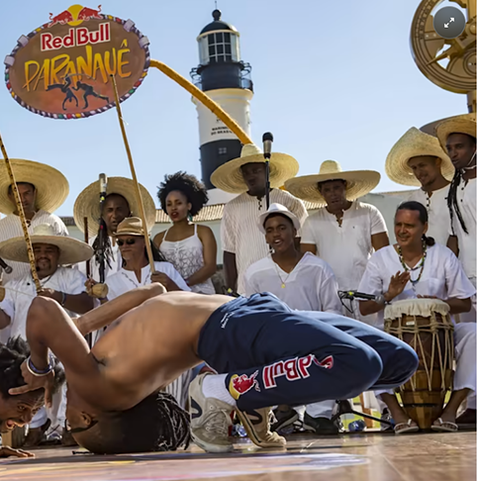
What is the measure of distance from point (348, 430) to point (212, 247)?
1.88m

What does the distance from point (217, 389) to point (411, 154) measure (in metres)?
3.83

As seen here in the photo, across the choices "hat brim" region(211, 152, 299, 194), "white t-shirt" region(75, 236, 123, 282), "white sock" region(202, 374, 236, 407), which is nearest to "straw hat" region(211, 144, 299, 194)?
"hat brim" region(211, 152, 299, 194)

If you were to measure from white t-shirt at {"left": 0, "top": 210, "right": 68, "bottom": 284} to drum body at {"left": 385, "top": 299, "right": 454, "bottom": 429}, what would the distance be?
2.95 metres

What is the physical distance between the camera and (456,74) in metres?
6.84

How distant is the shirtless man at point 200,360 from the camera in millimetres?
3029

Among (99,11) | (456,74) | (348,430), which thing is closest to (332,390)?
(348,430)

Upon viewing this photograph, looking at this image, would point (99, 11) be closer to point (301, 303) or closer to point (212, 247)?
point (212, 247)

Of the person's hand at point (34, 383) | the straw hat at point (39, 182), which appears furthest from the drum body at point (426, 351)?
the straw hat at point (39, 182)

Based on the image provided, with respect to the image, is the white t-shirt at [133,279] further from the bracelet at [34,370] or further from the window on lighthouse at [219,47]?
the window on lighthouse at [219,47]

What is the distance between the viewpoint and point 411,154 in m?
6.59

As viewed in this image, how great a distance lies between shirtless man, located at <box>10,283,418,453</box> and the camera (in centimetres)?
303

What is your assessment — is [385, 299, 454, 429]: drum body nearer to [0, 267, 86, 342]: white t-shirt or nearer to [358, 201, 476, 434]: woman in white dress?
[358, 201, 476, 434]: woman in white dress

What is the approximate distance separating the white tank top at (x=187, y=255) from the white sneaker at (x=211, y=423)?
3.21m

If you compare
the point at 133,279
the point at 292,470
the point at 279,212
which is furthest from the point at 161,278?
the point at 292,470
